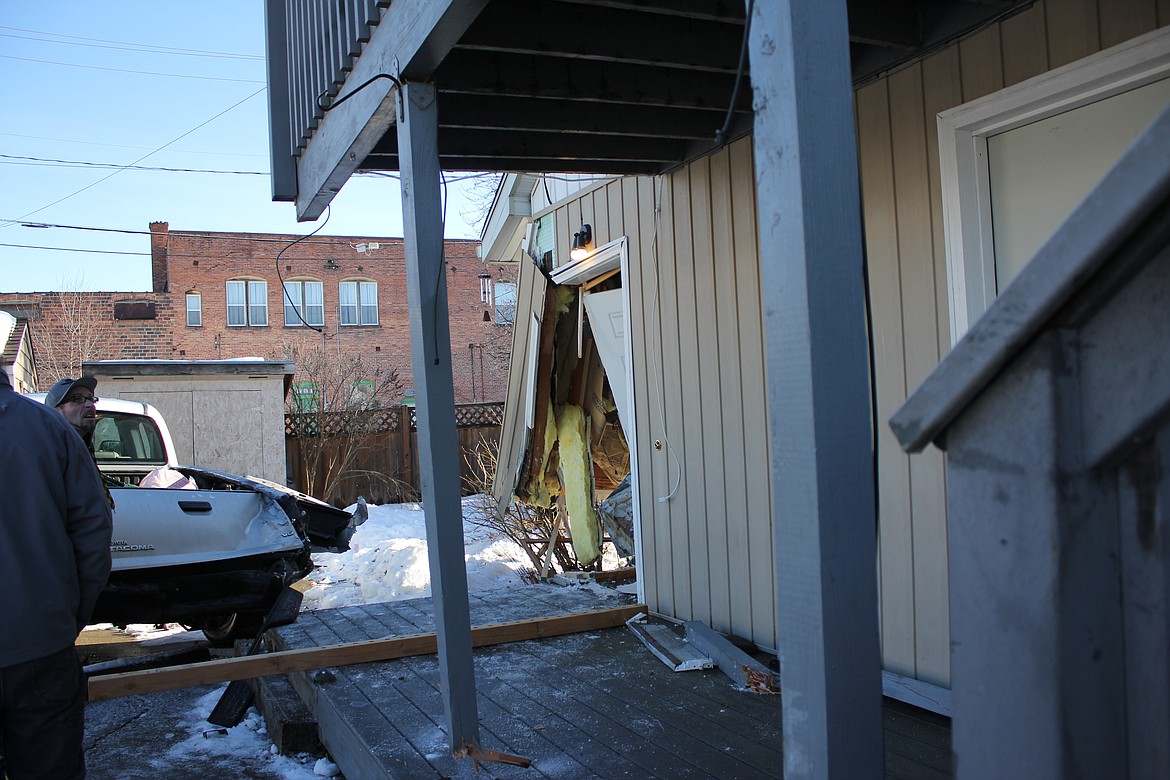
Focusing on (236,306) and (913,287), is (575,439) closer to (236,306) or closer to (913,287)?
(913,287)

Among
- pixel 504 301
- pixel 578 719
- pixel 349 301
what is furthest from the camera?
pixel 504 301

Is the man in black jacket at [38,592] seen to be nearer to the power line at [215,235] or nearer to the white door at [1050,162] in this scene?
the white door at [1050,162]

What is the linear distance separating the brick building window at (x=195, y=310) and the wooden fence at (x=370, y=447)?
36.6 feet

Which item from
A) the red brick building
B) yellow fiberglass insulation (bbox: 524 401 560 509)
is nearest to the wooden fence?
the red brick building

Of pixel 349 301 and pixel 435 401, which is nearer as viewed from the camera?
pixel 435 401

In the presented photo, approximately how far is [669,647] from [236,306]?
78.2 feet

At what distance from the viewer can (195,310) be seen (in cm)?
2473

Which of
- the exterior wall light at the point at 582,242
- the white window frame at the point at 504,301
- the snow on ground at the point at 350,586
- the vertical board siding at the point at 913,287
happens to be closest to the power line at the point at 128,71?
the white window frame at the point at 504,301

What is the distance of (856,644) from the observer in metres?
1.42

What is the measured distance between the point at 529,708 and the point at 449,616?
2.97 feet

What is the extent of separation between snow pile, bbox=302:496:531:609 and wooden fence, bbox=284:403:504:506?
13.5 ft

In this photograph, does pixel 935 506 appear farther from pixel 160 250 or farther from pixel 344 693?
pixel 160 250

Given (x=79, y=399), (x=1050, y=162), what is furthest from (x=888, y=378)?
(x=79, y=399)

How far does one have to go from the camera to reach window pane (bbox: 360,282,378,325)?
88.4 ft
